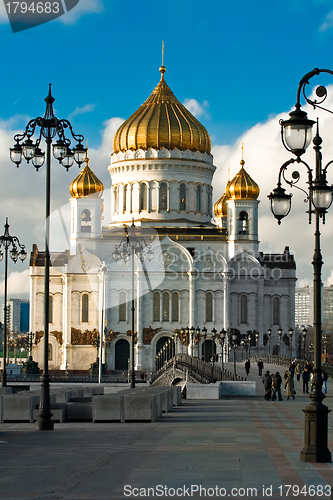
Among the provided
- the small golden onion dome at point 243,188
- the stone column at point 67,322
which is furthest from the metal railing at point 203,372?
the small golden onion dome at point 243,188

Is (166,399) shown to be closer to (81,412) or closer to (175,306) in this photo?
(81,412)

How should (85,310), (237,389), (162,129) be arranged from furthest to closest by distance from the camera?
(162,129)
(85,310)
(237,389)

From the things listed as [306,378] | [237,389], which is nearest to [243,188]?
[306,378]

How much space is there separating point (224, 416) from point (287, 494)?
39.4ft

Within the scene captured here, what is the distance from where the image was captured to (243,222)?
8006cm

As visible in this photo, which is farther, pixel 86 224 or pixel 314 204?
pixel 86 224

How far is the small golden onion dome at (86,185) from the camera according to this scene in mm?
79375

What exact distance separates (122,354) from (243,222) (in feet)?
52.0

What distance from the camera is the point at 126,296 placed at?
77438 mm

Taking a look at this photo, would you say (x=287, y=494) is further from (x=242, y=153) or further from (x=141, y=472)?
(x=242, y=153)

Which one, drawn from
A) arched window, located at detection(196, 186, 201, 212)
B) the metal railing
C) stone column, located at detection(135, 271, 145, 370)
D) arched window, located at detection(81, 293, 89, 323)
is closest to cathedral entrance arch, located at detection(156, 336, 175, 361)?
stone column, located at detection(135, 271, 145, 370)

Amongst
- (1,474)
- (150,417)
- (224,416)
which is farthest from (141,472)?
(224,416)

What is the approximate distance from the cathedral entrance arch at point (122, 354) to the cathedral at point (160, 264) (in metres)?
0.10

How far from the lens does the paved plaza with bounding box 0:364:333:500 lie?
37.3ft
